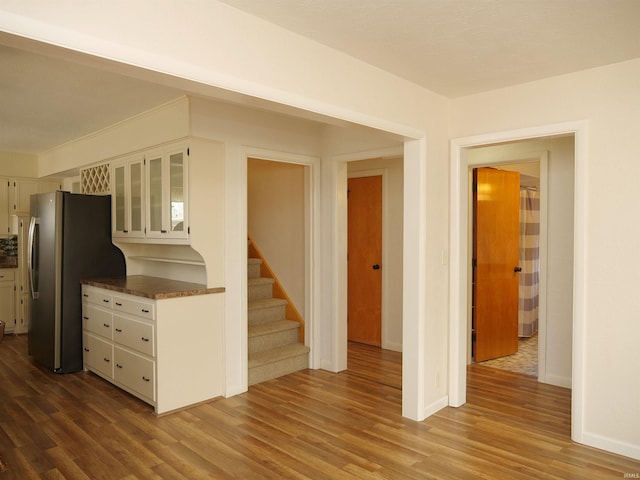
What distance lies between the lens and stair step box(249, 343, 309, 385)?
423 centimetres

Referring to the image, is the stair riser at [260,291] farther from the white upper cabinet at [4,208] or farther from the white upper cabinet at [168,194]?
the white upper cabinet at [4,208]

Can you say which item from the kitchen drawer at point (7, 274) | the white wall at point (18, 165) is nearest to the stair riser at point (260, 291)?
the kitchen drawer at point (7, 274)

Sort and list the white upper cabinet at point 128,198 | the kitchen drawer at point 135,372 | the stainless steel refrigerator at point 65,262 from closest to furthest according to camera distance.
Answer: the kitchen drawer at point 135,372 < the white upper cabinet at point 128,198 < the stainless steel refrigerator at point 65,262

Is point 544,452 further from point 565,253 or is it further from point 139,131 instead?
point 139,131

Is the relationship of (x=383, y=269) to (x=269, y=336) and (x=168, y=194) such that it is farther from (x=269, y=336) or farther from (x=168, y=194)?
(x=168, y=194)

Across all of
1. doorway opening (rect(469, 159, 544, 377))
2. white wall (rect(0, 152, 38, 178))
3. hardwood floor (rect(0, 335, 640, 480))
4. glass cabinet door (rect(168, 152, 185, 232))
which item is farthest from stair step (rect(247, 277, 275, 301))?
white wall (rect(0, 152, 38, 178))

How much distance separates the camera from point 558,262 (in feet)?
13.8

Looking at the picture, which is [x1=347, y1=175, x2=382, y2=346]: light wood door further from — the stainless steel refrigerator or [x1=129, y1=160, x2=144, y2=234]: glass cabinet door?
the stainless steel refrigerator

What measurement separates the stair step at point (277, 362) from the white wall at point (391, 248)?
127cm

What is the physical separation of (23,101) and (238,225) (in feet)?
6.43

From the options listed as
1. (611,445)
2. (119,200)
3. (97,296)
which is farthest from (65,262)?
(611,445)

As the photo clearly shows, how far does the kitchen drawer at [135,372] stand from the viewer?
11.7ft

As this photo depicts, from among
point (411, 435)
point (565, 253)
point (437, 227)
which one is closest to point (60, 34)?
point (437, 227)

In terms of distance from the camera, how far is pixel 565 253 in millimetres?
4152
